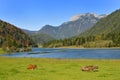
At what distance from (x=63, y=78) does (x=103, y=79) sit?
5.39 meters

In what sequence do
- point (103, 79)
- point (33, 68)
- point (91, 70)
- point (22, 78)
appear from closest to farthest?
point (103, 79) → point (22, 78) → point (91, 70) → point (33, 68)

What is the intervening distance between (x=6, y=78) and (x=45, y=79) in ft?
18.3

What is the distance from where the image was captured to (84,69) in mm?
43281

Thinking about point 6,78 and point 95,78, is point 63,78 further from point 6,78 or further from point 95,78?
point 6,78

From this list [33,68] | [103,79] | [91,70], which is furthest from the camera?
[33,68]

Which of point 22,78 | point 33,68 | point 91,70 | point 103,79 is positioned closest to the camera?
point 103,79

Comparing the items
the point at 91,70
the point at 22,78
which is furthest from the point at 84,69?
the point at 22,78

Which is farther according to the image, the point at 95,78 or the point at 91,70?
the point at 91,70

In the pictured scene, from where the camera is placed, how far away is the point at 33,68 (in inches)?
1907

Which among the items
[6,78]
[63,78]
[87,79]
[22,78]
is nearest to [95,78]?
[87,79]

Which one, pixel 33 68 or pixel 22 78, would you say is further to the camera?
pixel 33 68

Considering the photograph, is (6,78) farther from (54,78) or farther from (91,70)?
(91,70)

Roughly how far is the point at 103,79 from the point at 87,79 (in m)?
2.04

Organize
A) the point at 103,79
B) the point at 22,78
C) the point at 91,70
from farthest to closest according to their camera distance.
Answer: the point at 91,70, the point at 22,78, the point at 103,79
